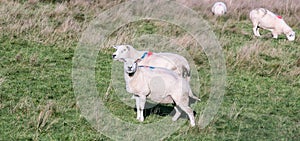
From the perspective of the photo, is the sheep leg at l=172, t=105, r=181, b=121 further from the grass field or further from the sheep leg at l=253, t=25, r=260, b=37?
the sheep leg at l=253, t=25, r=260, b=37

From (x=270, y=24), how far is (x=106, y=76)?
7.12m

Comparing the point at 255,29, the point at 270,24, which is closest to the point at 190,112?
the point at 255,29

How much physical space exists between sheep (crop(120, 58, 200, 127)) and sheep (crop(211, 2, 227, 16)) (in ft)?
35.5

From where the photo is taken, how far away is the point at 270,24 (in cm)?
1691

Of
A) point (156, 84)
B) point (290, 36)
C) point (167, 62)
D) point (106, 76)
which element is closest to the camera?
point (156, 84)

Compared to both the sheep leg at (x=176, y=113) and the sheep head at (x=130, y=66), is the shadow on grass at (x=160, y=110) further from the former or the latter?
the sheep head at (x=130, y=66)

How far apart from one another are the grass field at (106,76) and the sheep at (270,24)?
0.86 feet

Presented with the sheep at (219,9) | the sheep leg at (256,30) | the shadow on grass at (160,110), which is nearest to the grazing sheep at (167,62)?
the shadow on grass at (160,110)

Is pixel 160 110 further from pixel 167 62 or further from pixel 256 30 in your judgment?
pixel 256 30

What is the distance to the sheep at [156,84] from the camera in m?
7.94

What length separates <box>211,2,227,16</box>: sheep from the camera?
1873cm

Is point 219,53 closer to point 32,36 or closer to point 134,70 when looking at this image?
point 32,36

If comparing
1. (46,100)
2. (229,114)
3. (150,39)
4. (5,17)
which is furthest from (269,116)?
(5,17)

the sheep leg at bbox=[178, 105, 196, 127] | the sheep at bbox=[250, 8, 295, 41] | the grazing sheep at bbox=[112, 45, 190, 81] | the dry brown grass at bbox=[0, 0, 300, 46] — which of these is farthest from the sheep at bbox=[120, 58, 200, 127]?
the sheep at bbox=[250, 8, 295, 41]
